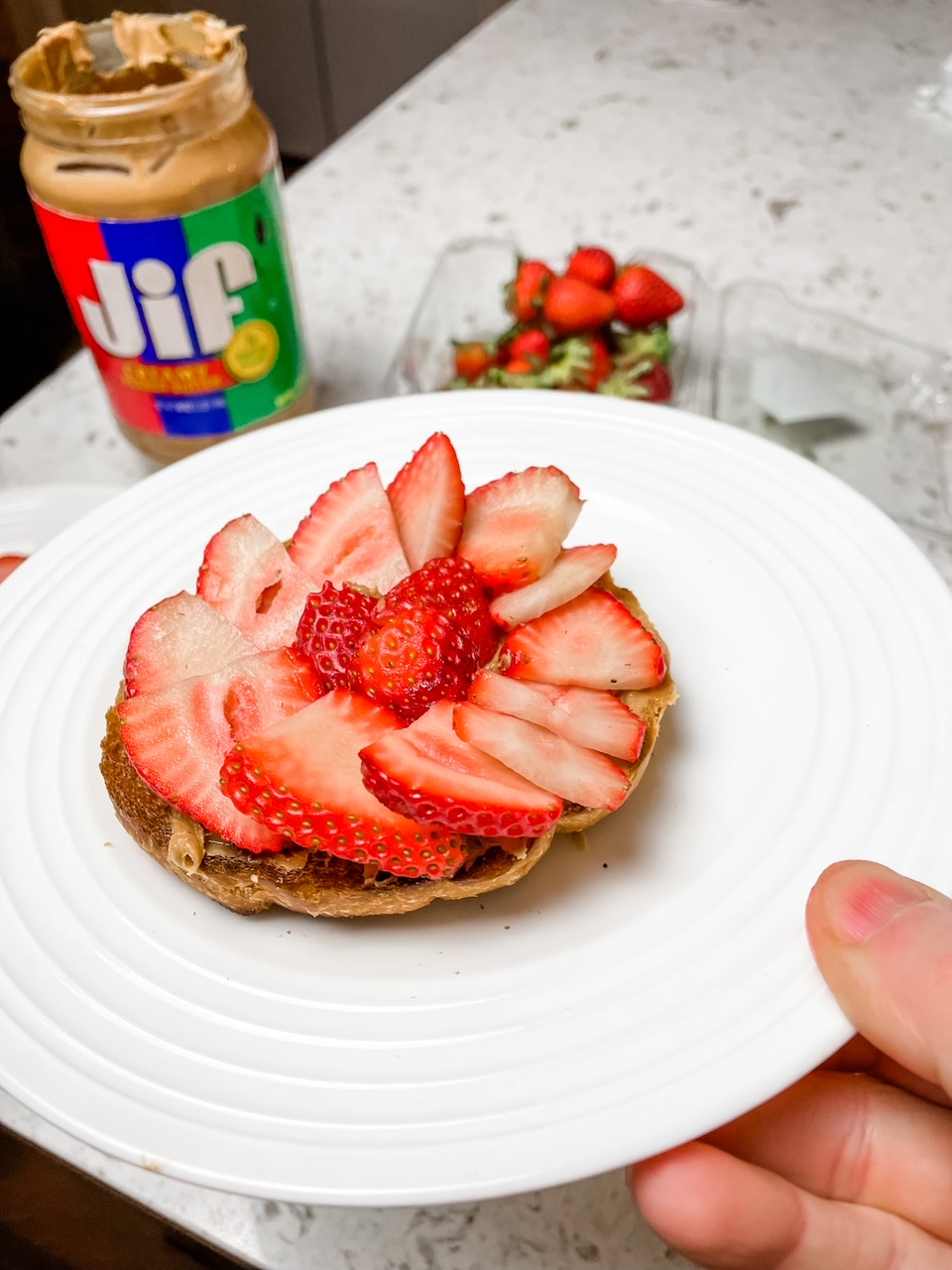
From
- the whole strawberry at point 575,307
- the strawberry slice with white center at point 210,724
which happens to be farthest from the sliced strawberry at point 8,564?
the whole strawberry at point 575,307

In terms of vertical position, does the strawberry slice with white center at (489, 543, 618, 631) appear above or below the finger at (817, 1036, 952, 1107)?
above

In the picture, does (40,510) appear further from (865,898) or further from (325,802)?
(865,898)

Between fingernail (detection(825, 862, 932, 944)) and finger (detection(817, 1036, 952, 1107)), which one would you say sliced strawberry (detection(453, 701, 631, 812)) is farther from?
finger (detection(817, 1036, 952, 1107))

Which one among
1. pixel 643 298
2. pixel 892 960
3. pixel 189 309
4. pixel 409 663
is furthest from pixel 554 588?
pixel 643 298

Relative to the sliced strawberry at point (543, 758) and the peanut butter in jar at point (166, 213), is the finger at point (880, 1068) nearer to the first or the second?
the sliced strawberry at point (543, 758)

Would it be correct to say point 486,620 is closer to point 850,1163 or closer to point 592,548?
point 592,548

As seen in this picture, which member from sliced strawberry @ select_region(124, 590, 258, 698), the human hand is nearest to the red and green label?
sliced strawberry @ select_region(124, 590, 258, 698)

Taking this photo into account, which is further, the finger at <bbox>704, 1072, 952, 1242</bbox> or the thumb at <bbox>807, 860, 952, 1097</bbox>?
the finger at <bbox>704, 1072, 952, 1242</bbox>
